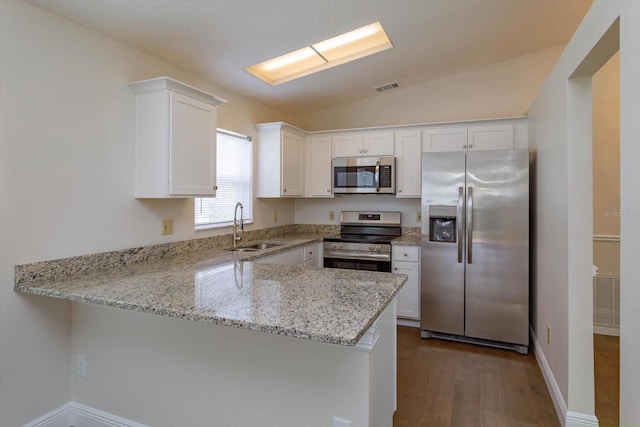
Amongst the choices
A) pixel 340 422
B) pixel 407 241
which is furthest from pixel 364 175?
pixel 340 422

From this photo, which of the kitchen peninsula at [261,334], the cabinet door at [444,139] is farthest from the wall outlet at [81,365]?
the cabinet door at [444,139]

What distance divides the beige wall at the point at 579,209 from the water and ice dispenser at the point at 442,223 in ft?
2.28

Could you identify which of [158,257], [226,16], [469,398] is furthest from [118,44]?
[469,398]

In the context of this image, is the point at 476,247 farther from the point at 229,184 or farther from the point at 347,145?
the point at 229,184

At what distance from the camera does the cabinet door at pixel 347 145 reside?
4.17m

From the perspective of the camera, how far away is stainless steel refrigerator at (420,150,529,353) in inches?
123

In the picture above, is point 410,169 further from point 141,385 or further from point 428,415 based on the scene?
point 141,385

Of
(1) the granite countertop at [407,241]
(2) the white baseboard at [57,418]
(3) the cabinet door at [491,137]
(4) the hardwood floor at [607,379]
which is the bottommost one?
(4) the hardwood floor at [607,379]

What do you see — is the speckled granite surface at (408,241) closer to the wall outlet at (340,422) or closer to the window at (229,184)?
the window at (229,184)

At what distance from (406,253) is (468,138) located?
1.38 m

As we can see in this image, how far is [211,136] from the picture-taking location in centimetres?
272

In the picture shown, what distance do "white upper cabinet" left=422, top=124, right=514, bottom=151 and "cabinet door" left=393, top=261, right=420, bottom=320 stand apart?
1305mm

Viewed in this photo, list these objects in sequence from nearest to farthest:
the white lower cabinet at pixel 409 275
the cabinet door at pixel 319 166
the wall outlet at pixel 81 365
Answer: the wall outlet at pixel 81 365
the white lower cabinet at pixel 409 275
the cabinet door at pixel 319 166

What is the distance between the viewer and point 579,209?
2.06 metres
